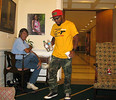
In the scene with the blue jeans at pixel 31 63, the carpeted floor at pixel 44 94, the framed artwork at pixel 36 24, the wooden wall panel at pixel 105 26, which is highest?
the wooden wall panel at pixel 105 26

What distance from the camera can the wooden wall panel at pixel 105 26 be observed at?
9422 mm

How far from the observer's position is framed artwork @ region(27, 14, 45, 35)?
471 centimetres

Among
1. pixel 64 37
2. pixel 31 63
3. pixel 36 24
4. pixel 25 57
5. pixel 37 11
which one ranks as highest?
pixel 37 11

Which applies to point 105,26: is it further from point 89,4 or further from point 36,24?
point 36,24

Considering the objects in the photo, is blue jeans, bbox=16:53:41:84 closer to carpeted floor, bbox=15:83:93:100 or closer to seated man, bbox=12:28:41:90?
seated man, bbox=12:28:41:90

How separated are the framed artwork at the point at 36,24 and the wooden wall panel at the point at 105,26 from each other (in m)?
5.85

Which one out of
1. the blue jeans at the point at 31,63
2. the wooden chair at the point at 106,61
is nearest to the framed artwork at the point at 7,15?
the blue jeans at the point at 31,63

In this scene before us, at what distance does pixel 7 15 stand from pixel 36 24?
3.77 ft

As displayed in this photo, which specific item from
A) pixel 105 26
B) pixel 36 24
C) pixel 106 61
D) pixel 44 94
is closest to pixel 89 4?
pixel 105 26

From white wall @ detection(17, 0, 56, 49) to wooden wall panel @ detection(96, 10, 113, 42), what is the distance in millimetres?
5736

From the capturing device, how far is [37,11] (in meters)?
4.72

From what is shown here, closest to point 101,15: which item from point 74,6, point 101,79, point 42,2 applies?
point 74,6

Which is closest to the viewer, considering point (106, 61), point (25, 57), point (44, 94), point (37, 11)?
point (44, 94)

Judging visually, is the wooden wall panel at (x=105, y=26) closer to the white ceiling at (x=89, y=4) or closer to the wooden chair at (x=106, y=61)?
the white ceiling at (x=89, y=4)
